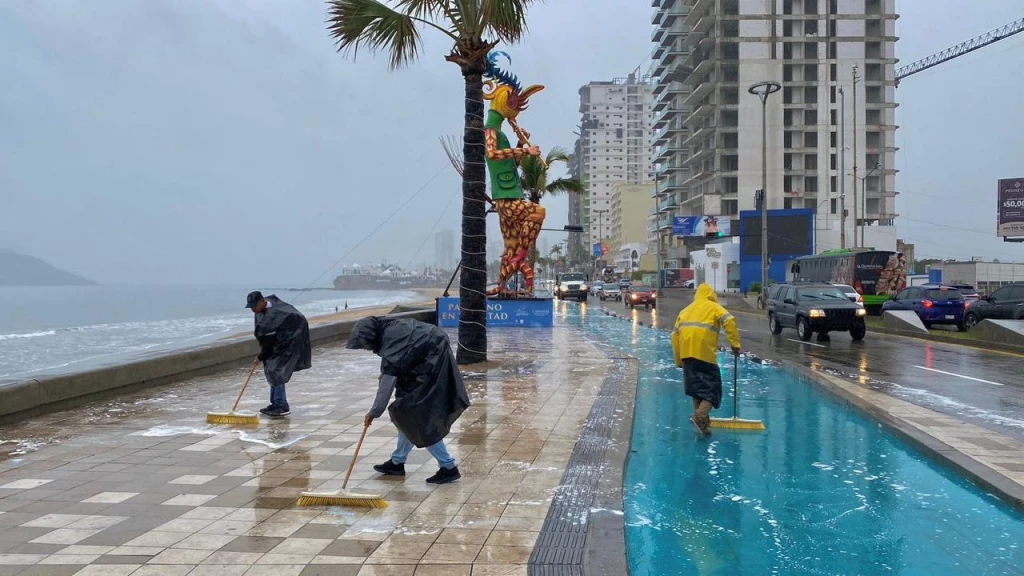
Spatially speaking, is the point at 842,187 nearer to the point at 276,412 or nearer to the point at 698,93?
the point at 698,93

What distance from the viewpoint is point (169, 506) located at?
530 cm

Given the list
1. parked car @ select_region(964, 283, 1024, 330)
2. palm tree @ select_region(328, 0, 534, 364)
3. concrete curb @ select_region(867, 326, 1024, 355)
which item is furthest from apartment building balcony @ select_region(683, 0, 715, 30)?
palm tree @ select_region(328, 0, 534, 364)

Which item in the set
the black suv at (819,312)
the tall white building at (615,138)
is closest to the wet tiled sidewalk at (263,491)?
the black suv at (819,312)

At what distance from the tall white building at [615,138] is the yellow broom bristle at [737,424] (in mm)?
160162

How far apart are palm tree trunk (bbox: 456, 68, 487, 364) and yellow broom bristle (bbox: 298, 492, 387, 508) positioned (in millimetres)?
7744

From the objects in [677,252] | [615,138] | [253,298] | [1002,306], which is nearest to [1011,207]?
[1002,306]

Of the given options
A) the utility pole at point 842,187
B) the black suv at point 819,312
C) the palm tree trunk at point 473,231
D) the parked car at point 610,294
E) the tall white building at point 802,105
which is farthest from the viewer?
the tall white building at point 802,105

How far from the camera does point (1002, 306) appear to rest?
22047 millimetres

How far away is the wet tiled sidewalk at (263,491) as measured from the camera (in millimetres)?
4305

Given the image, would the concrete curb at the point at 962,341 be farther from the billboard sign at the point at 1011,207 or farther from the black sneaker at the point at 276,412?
the billboard sign at the point at 1011,207

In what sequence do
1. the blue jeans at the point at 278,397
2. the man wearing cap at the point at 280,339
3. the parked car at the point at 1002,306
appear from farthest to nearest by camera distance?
1. the parked car at the point at 1002,306
2. the blue jeans at the point at 278,397
3. the man wearing cap at the point at 280,339

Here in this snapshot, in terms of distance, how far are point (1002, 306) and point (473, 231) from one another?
17781 mm

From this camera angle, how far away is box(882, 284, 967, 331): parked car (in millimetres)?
24266

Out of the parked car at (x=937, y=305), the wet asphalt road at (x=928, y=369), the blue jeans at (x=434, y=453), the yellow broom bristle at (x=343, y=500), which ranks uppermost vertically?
the parked car at (x=937, y=305)
